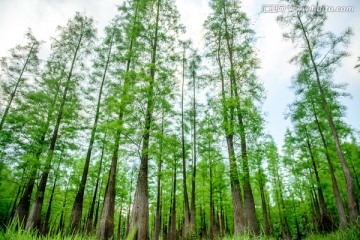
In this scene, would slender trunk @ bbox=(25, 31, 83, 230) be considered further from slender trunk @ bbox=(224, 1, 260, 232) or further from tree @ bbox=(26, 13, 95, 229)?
slender trunk @ bbox=(224, 1, 260, 232)

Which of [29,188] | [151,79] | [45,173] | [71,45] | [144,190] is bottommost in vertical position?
[144,190]

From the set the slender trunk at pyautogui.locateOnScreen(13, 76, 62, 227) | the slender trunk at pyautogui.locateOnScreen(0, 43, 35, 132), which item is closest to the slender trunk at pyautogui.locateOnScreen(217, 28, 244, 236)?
the slender trunk at pyautogui.locateOnScreen(13, 76, 62, 227)

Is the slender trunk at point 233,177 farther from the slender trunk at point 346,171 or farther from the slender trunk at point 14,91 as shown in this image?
the slender trunk at point 14,91

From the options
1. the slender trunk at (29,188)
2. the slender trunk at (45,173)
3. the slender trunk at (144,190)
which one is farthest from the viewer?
the slender trunk at (29,188)

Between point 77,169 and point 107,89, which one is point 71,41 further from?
point 77,169

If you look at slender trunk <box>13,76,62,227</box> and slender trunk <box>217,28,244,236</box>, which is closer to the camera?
slender trunk <box>217,28,244,236</box>

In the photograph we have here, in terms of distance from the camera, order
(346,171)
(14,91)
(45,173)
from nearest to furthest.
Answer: (346,171) < (45,173) < (14,91)

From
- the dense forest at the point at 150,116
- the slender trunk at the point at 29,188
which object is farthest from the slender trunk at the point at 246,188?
the slender trunk at the point at 29,188

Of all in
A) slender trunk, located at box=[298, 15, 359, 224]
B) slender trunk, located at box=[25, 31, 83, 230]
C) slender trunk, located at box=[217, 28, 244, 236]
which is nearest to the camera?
slender trunk, located at box=[217, 28, 244, 236]

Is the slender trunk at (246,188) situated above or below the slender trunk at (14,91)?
below

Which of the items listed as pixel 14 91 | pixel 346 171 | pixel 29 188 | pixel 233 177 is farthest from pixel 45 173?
pixel 346 171

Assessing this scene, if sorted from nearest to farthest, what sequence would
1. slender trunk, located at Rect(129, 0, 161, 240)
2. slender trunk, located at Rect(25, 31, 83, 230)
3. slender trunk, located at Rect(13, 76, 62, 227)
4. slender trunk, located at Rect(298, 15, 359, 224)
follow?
slender trunk, located at Rect(129, 0, 161, 240)
slender trunk, located at Rect(298, 15, 359, 224)
slender trunk, located at Rect(25, 31, 83, 230)
slender trunk, located at Rect(13, 76, 62, 227)

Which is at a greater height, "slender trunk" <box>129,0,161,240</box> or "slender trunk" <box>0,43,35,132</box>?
"slender trunk" <box>0,43,35,132</box>

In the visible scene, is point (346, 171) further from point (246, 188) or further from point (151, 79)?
point (151, 79)
